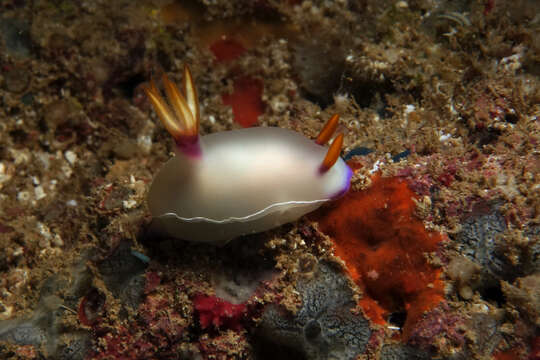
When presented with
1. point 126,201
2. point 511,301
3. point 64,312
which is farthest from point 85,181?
point 511,301

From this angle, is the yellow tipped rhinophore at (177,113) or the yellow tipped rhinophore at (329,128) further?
the yellow tipped rhinophore at (329,128)

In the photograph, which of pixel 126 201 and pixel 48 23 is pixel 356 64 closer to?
pixel 126 201

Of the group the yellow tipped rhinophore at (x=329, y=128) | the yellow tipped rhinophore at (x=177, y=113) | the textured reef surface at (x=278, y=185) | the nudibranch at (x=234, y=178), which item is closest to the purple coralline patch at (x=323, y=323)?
the textured reef surface at (x=278, y=185)

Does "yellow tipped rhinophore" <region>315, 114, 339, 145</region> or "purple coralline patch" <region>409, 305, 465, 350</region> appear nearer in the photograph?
"purple coralline patch" <region>409, 305, 465, 350</region>

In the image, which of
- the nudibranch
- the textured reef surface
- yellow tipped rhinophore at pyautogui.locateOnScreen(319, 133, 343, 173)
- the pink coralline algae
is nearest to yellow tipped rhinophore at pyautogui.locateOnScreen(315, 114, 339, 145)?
the nudibranch

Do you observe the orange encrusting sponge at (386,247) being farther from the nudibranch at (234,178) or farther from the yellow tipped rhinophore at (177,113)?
→ the yellow tipped rhinophore at (177,113)

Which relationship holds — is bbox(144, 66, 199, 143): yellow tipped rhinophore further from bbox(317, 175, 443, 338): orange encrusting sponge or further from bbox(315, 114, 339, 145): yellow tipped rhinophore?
bbox(317, 175, 443, 338): orange encrusting sponge

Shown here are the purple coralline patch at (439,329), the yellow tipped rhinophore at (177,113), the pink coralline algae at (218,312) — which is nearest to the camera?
the purple coralline patch at (439,329)
